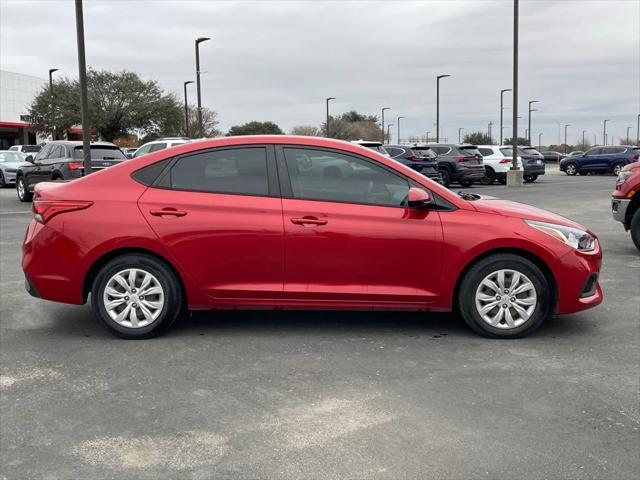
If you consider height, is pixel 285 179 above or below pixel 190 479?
above

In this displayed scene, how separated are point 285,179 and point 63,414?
8.01ft

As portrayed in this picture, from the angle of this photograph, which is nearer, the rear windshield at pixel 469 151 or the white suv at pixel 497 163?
the rear windshield at pixel 469 151

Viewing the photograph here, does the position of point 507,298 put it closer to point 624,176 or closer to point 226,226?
point 226,226

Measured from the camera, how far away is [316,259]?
532 cm

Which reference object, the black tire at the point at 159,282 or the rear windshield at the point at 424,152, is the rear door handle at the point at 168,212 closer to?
the black tire at the point at 159,282

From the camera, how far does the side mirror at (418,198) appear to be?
5.26 m

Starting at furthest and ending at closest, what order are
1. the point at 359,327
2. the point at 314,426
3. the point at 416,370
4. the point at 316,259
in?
the point at 359,327 → the point at 316,259 → the point at 416,370 → the point at 314,426

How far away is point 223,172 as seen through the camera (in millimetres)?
5512

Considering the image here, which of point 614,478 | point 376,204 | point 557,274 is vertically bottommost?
point 614,478

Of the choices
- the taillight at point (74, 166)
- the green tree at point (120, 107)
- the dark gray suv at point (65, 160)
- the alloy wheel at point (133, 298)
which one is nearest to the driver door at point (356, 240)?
the alloy wheel at point (133, 298)

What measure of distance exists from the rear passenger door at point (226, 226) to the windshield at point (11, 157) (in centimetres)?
2511

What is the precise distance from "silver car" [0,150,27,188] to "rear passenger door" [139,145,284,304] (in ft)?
78.7

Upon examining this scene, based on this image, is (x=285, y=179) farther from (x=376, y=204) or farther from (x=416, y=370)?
(x=416, y=370)

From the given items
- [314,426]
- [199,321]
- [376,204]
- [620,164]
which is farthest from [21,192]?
[620,164]
